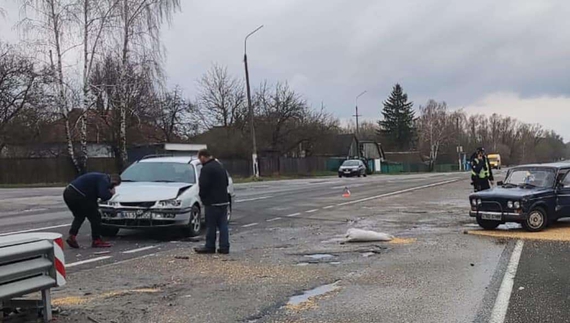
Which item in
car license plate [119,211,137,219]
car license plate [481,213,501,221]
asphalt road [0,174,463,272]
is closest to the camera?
asphalt road [0,174,463,272]

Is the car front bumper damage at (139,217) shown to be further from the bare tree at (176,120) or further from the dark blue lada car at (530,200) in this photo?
the bare tree at (176,120)

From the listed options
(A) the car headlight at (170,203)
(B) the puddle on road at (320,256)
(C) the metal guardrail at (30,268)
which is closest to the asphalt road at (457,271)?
(A) the car headlight at (170,203)

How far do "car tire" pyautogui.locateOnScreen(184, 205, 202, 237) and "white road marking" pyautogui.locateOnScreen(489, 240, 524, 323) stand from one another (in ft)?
19.3

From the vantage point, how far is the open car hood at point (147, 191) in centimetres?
1141

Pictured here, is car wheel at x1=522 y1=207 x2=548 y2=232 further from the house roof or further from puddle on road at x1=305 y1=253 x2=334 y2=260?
the house roof

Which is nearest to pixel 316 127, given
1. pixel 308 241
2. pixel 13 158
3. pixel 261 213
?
pixel 13 158

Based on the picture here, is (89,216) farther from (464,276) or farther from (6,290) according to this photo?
(464,276)

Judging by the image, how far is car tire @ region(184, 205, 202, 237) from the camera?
11.9m

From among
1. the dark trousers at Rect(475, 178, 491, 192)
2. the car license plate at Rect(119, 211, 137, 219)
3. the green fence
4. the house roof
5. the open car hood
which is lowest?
the green fence

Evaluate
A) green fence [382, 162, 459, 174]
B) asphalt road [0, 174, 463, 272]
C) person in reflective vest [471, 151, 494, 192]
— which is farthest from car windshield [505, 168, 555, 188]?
green fence [382, 162, 459, 174]

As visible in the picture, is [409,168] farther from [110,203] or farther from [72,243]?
[72,243]

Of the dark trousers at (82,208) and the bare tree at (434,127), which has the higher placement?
the bare tree at (434,127)

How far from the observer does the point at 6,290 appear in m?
5.47

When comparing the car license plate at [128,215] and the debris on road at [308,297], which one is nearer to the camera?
the debris on road at [308,297]
